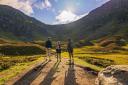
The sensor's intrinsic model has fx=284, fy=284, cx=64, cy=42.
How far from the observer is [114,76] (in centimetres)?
2100

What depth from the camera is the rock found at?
19.6 metres

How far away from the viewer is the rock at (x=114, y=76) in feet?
64.3

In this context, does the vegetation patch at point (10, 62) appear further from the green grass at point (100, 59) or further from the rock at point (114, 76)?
the rock at point (114, 76)

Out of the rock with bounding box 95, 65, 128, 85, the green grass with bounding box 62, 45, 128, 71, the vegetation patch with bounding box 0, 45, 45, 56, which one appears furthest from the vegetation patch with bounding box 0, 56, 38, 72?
the vegetation patch with bounding box 0, 45, 45, 56

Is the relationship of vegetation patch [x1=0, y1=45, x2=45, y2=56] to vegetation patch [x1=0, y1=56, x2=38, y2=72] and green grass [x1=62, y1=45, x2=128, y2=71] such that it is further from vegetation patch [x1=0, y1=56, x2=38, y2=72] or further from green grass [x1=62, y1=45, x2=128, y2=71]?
vegetation patch [x1=0, y1=56, x2=38, y2=72]

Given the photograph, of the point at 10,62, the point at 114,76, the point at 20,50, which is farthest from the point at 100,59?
the point at 114,76

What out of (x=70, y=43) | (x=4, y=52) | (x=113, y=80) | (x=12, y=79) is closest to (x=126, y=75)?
(x=113, y=80)

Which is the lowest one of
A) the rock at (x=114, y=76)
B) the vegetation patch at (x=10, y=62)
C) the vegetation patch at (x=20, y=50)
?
the rock at (x=114, y=76)

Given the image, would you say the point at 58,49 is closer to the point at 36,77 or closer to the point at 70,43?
the point at 70,43

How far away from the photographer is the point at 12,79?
30.3 m

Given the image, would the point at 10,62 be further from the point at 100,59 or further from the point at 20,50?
the point at 20,50

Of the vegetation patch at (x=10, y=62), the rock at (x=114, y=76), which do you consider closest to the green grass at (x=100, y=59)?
the vegetation patch at (x=10, y=62)

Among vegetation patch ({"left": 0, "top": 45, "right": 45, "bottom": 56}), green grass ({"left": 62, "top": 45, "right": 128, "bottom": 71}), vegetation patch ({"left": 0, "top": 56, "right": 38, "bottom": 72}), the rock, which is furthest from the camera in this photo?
vegetation patch ({"left": 0, "top": 45, "right": 45, "bottom": 56})

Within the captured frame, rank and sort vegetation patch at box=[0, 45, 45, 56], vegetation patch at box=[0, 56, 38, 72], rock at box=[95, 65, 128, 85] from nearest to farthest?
rock at box=[95, 65, 128, 85] < vegetation patch at box=[0, 56, 38, 72] < vegetation patch at box=[0, 45, 45, 56]
